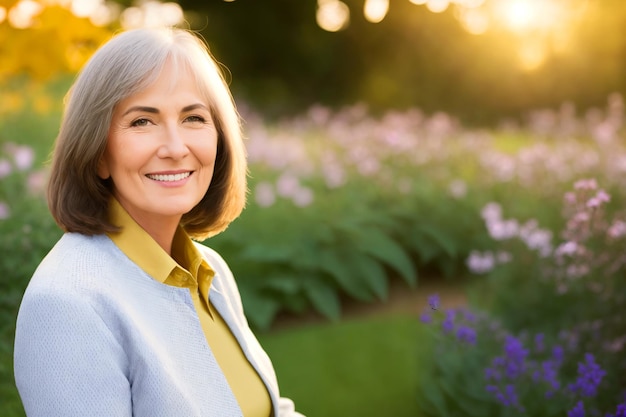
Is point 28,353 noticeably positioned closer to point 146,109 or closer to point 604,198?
point 146,109

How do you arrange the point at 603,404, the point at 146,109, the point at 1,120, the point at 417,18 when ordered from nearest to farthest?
the point at 146,109, the point at 603,404, the point at 1,120, the point at 417,18

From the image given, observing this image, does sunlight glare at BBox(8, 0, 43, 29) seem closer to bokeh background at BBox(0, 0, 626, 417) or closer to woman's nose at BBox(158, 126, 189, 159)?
bokeh background at BBox(0, 0, 626, 417)

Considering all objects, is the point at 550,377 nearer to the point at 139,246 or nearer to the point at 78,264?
the point at 139,246

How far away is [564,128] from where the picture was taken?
8211mm

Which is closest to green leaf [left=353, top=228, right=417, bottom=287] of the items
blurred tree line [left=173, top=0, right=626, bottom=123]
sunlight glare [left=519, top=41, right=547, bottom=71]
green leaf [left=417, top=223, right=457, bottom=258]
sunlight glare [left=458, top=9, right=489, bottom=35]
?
green leaf [left=417, top=223, right=457, bottom=258]

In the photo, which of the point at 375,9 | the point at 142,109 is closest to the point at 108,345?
the point at 142,109

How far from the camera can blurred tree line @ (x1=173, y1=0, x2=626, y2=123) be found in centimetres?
1456

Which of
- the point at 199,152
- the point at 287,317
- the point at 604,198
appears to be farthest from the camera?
the point at 287,317

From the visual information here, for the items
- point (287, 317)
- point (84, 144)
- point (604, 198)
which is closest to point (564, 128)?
point (287, 317)

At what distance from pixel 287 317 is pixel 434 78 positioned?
11.7 meters

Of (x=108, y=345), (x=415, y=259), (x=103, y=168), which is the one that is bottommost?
(x=108, y=345)

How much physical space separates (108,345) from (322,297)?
11.2 ft

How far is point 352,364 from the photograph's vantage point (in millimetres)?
4285

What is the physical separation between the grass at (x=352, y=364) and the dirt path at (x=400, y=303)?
0.11 m
